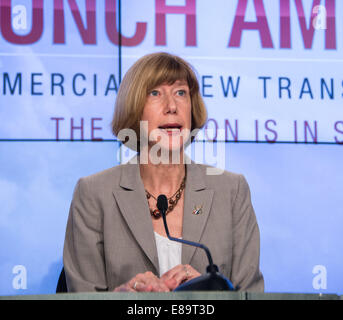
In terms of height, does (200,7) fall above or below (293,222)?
above

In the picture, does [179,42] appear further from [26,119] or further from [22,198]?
[22,198]

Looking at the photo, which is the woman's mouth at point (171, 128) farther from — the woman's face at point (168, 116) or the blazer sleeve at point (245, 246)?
the blazer sleeve at point (245, 246)

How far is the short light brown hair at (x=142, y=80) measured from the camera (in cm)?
182

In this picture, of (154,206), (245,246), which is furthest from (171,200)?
(245,246)

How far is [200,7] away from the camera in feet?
9.84

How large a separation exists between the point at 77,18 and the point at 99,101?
467 mm

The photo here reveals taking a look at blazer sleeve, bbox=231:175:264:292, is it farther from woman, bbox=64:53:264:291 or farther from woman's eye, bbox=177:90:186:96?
woman's eye, bbox=177:90:186:96

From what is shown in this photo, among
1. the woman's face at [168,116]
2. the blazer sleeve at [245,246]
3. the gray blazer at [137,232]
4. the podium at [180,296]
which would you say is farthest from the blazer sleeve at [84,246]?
the podium at [180,296]

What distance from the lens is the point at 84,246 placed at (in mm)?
1713

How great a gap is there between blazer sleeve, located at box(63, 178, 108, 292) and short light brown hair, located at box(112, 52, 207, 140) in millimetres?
266

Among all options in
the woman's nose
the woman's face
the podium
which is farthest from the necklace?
the podium
